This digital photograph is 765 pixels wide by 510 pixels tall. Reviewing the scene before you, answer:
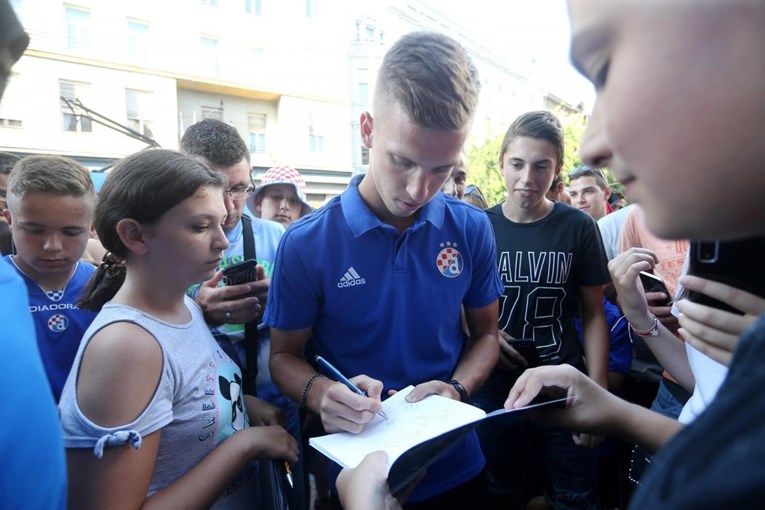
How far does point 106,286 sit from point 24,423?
126 centimetres

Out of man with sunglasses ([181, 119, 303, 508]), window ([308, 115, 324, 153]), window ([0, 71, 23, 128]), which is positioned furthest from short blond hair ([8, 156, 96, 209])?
window ([308, 115, 324, 153])

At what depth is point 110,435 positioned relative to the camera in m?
1.11

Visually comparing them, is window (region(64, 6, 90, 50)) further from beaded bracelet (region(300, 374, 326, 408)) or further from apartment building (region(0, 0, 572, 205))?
beaded bracelet (region(300, 374, 326, 408))

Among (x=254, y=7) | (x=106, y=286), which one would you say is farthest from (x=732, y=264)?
(x=254, y=7)

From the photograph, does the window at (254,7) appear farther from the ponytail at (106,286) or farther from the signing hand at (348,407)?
the signing hand at (348,407)

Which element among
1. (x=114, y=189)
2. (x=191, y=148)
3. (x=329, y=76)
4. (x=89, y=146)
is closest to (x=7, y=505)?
(x=114, y=189)

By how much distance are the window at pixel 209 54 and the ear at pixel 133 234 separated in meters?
18.9

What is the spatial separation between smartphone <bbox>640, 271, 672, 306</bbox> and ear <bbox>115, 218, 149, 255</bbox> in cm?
196

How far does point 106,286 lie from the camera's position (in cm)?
173

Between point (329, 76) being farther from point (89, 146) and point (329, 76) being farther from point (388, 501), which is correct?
point (388, 501)

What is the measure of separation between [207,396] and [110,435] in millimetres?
364

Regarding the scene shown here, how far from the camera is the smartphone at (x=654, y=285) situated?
6.30ft

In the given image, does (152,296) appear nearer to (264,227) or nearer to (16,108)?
(264,227)

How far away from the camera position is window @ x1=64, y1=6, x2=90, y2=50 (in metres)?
15.1
